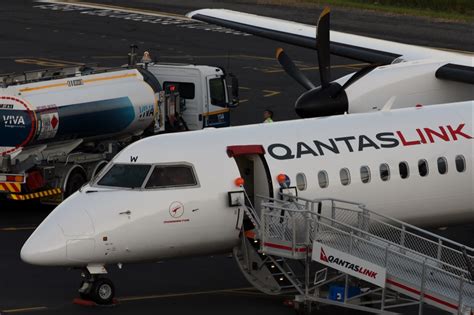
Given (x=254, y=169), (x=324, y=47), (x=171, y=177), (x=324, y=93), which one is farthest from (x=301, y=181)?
(x=324, y=47)

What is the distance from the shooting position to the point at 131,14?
71.6 metres

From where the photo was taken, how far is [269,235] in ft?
83.1

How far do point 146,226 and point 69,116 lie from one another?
11.3m

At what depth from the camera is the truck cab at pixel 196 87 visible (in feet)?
135

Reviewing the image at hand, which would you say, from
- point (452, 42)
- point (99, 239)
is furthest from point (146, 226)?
point (452, 42)

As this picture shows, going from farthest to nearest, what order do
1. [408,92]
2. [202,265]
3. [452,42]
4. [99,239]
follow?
[452,42], [408,92], [202,265], [99,239]

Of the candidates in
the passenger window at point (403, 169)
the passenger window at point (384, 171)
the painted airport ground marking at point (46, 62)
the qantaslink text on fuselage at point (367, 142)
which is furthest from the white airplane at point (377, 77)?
the painted airport ground marking at point (46, 62)

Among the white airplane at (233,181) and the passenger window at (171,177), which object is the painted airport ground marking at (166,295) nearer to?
the white airplane at (233,181)

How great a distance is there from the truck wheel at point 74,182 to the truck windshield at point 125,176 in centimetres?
967

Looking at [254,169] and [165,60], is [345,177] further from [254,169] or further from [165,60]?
[165,60]

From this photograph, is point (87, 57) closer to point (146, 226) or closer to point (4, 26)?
point (4, 26)

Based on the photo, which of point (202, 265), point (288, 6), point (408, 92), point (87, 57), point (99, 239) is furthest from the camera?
point (288, 6)

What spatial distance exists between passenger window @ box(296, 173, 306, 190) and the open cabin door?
0.67m

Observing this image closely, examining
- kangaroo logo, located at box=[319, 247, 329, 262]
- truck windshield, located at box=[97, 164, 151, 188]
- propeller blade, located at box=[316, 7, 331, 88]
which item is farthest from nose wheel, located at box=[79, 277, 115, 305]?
propeller blade, located at box=[316, 7, 331, 88]
